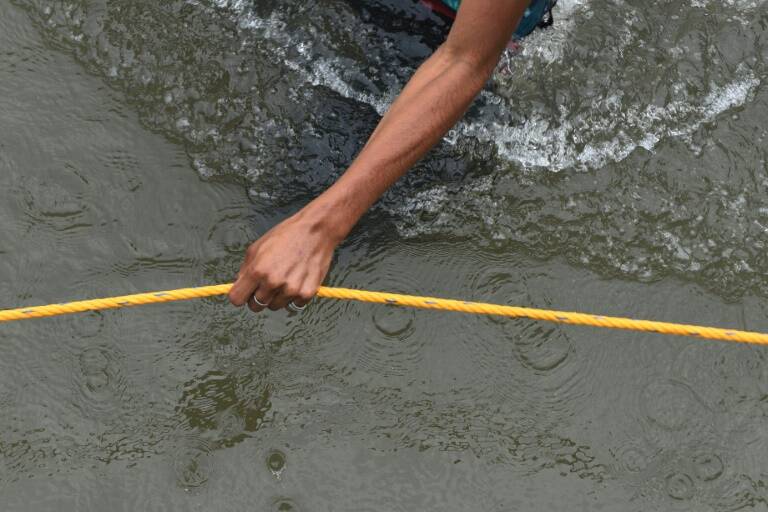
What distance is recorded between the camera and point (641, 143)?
247 centimetres

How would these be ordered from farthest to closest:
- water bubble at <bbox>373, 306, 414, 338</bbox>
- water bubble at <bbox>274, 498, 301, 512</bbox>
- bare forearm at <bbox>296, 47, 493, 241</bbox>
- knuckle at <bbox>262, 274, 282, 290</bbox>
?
1. water bubble at <bbox>373, 306, 414, 338</bbox>
2. water bubble at <bbox>274, 498, 301, 512</bbox>
3. bare forearm at <bbox>296, 47, 493, 241</bbox>
4. knuckle at <bbox>262, 274, 282, 290</bbox>

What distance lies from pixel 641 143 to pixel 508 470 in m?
1.04

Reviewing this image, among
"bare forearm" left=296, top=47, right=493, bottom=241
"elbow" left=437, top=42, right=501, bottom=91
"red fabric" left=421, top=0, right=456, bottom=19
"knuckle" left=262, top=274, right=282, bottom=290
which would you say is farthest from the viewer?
"red fabric" left=421, top=0, right=456, bottom=19

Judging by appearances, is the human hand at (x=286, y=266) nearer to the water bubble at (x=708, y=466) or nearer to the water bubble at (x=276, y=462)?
the water bubble at (x=276, y=462)

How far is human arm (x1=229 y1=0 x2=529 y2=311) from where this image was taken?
1659 mm

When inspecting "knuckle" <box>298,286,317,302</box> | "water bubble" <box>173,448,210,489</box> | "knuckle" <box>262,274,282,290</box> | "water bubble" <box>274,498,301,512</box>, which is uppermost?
"knuckle" <box>298,286,317,302</box>

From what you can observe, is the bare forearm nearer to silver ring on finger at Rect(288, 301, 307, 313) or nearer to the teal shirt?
silver ring on finger at Rect(288, 301, 307, 313)

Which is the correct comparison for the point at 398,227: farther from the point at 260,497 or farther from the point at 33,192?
the point at 33,192

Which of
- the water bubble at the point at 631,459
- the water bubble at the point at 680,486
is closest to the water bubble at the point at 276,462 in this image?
the water bubble at the point at 631,459

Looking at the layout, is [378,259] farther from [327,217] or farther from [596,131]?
[596,131]

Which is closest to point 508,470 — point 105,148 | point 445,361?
point 445,361

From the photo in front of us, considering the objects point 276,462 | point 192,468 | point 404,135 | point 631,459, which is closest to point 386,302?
point 404,135

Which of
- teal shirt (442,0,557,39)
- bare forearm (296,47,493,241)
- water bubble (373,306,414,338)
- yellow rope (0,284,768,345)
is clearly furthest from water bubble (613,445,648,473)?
teal shirt (442,0,557,39)

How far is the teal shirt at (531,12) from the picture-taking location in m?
2.26
